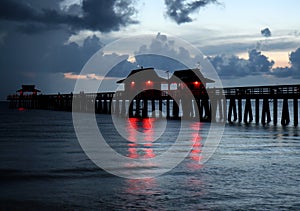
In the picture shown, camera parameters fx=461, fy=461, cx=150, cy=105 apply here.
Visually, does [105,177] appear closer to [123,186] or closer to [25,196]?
[123,186]

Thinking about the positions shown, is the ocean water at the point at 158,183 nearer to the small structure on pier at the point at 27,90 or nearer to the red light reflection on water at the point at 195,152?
the red light reflection on water at the point at 195,152

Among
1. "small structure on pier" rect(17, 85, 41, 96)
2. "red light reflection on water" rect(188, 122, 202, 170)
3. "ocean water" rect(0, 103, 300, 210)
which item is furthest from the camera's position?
"small structure on pier" rect(17, 85, 41, 96)

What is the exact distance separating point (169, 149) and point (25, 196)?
12901 mm

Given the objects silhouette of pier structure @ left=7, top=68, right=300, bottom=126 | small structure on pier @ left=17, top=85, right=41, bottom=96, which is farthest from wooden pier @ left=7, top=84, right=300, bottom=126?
small structure on pier @ left=17, top=85, right=41, bottom=96

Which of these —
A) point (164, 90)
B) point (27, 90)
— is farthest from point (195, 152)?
point (27, 90)

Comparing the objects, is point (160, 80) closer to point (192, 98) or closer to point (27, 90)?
point (192, 98)

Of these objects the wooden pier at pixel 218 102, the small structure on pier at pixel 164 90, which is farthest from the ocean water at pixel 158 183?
the small structure on pier at pixel 164 90

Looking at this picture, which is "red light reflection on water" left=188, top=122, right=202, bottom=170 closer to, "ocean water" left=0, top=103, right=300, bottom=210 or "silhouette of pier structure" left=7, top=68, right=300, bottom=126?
"ocean water" left=0, top=103, right=300, bottom=210

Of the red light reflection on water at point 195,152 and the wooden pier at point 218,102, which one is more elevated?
the wooden pier at point 218,102

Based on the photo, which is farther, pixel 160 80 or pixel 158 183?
pixel 160 80

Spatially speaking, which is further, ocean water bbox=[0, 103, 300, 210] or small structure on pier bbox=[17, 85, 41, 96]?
small structure on pier bbox=[17, 85, 41, 96]

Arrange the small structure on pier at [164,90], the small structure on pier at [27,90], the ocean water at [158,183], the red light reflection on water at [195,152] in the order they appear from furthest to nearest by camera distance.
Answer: the small structure on pier at [27,90]
the small structure on pier at [164,90]
the red light reflection on water at [195,152]
the ocean water at [158,183]

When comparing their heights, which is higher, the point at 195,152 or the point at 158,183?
the point at 195,152

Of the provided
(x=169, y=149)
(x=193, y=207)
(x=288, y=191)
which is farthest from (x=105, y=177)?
(x=169, y=149)
